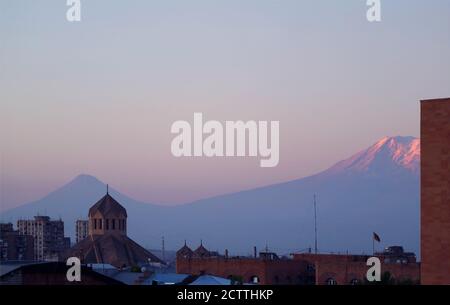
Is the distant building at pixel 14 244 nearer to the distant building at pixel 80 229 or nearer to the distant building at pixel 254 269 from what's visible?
the distant building at pixel 80 229

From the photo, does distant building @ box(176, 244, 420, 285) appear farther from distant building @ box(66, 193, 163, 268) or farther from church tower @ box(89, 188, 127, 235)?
church tower @ box(89, 188, 127, 235)

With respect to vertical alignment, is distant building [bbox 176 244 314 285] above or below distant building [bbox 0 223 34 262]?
above

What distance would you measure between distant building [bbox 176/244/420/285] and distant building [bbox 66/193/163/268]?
694 inches

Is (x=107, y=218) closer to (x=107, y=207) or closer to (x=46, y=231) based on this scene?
(x=107, y=207)

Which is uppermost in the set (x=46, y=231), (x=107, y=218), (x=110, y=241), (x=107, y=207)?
(x=107, y=207)

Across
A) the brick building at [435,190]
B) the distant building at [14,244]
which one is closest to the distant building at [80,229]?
the distant building at [14,244]

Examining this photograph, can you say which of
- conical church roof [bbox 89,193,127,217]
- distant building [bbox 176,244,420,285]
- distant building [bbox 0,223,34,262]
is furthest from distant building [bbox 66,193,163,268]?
distant building [bbox 0,223,34,262]

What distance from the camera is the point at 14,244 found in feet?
487

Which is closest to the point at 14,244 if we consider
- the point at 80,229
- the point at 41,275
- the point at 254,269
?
the point at 80,229

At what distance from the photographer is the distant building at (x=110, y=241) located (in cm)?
10606

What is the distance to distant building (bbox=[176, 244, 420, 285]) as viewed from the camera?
81.1 m

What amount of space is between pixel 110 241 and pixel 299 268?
25213 mm
